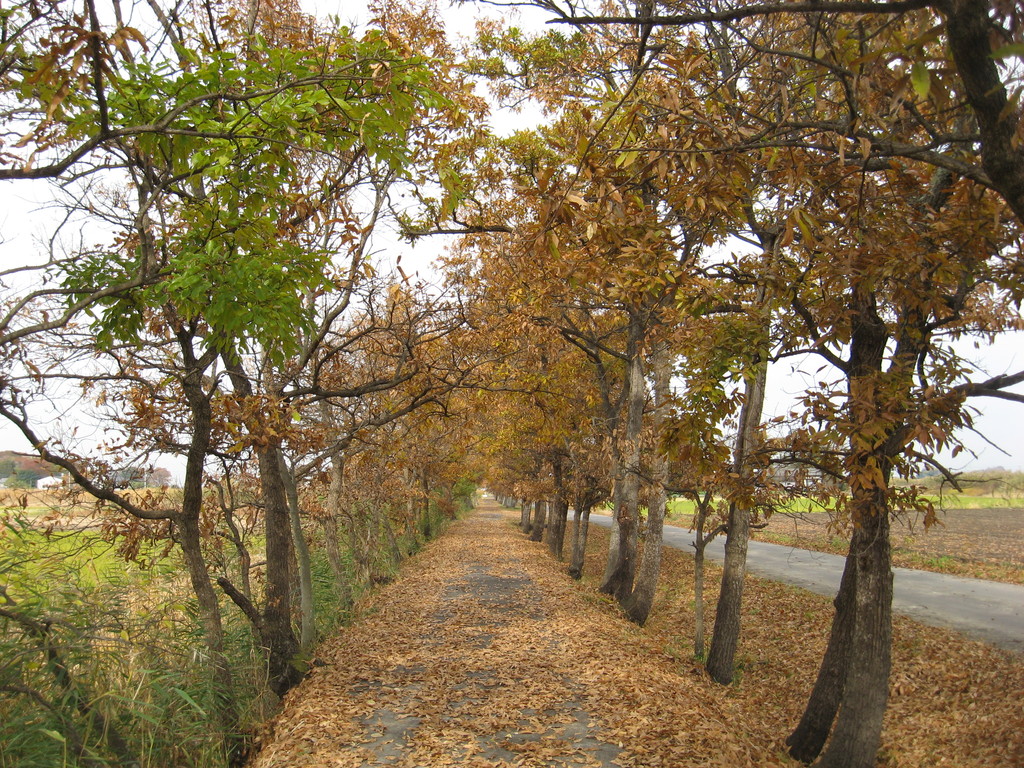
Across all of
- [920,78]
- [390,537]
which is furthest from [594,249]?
[390,537]

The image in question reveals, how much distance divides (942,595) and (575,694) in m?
14.0

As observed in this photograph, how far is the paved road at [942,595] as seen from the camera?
12570mm

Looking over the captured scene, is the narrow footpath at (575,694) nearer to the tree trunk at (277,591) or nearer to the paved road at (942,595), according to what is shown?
the tree trunk at (277,591)

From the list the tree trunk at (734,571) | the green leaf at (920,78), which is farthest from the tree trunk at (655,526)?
the green leaf at (920,78)

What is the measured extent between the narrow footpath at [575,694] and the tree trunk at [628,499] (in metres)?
0.90

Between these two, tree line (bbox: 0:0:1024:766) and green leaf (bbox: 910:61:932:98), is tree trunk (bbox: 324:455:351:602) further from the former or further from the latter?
green leaf (bbox: 910:61:932:98)

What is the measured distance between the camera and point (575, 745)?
5766 mm

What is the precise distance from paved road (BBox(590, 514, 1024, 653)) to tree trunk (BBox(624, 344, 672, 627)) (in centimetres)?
396

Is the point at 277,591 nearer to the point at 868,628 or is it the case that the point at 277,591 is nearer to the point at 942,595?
the point at 868,628

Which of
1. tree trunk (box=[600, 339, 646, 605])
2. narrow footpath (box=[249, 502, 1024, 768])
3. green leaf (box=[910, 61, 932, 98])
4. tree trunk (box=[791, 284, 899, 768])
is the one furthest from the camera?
tree trunk (box=[600, 339, 646, 605])

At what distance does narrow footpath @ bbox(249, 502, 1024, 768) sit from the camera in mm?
5715

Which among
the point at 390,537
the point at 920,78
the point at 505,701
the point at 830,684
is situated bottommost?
the point at 390,537

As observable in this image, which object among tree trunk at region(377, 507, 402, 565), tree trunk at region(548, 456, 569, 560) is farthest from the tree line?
tree trunk at region(548, 456, 569, 560)

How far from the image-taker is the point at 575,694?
7.20 metres
